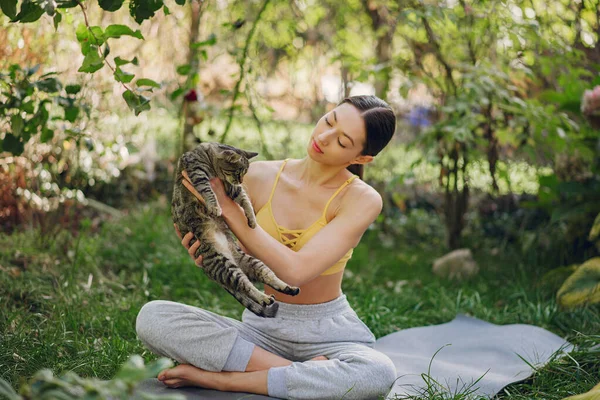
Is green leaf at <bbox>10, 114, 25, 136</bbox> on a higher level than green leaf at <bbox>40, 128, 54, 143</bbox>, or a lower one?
higher

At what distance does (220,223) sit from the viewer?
248cm

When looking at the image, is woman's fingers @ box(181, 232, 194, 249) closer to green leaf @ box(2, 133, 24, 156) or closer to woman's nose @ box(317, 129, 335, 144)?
woman's nose @ box(317, 129, 335, 144)

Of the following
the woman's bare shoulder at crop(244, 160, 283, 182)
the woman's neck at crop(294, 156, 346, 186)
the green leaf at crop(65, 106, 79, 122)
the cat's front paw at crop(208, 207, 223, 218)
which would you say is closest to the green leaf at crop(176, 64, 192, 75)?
the green leaf at crop(65, 106, 79, 122)

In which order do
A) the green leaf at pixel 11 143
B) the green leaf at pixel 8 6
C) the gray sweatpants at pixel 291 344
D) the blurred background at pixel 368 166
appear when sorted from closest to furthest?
the green leaf at pixel 8 6, the gray sweatpants at pixel 291 344, the green leaf at pixel 11 143, the blurred background at pixel 368 166

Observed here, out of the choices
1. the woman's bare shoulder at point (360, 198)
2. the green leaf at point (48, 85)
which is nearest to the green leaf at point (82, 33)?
the green leaf at point (48, 85)

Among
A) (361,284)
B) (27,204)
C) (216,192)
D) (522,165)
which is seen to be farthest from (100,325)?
(522,165)

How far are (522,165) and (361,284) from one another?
2333mm

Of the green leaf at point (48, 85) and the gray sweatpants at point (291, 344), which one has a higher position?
the green leaf at point (48, 85)

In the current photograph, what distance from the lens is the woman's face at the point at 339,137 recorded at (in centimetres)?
254

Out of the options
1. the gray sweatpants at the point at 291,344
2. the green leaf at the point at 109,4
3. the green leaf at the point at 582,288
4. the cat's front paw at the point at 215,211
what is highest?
the green leaf at the point at 109,4

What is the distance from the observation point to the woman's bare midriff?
2.65m

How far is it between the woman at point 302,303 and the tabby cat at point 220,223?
47mm

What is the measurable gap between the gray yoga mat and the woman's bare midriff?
1.52ft

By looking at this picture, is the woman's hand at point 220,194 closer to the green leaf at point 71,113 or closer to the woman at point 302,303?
the woman at point 302,303
